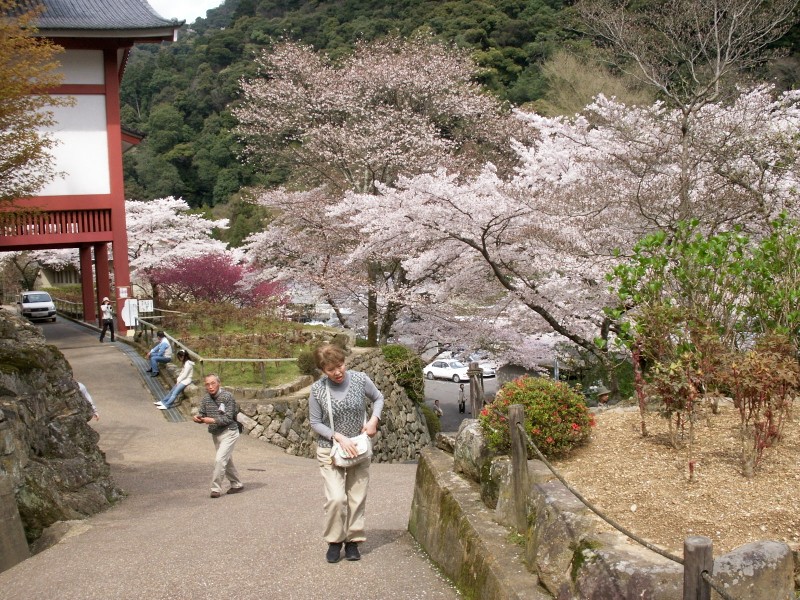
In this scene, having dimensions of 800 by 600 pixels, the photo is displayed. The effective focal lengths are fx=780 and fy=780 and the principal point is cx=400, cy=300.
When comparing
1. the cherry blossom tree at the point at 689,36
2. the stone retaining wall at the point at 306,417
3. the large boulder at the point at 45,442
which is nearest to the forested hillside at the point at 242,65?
the stone retaining wall at the point at 306,417

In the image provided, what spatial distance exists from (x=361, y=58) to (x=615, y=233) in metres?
13.3

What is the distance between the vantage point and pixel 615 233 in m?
12.6

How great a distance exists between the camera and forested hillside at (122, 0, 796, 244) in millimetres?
43906

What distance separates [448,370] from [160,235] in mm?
14678

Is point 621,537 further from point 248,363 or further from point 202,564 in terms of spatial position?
point 248,363

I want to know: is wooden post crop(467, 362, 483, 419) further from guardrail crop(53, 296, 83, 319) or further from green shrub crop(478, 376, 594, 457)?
guardrail crop(53, 296, 83, 319)

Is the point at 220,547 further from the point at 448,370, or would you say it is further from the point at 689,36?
the point at 448,370

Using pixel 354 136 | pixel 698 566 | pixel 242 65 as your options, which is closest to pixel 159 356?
pixel 354 136

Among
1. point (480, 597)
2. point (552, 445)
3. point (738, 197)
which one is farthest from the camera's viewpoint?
point (738, 197)

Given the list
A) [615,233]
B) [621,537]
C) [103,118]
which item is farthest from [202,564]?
[103,118]

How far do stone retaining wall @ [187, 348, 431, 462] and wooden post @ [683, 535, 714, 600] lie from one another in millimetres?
10392

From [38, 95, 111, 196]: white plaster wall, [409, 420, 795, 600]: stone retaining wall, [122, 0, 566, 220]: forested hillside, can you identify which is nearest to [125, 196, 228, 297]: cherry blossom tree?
[122, 0, 566, 220]: forested hillside

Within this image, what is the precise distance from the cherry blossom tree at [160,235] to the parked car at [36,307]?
3.79m

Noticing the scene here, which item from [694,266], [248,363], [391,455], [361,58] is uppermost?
[361,58]
